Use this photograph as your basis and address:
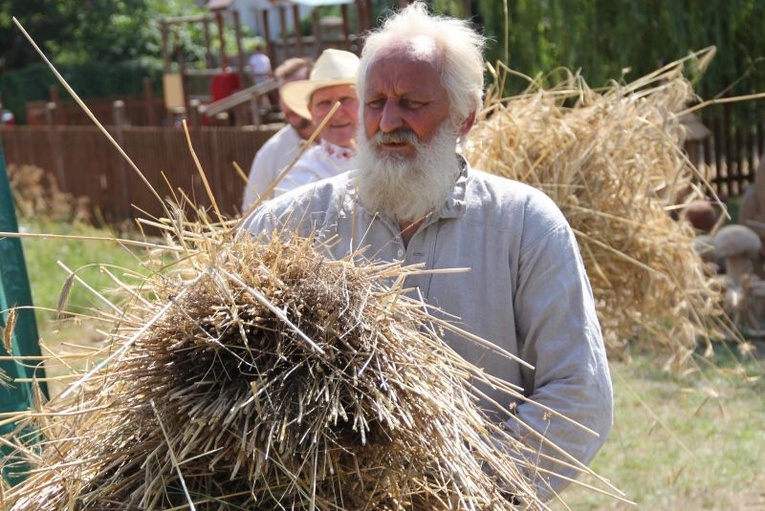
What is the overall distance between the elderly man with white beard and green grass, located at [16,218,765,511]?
5.90 ft

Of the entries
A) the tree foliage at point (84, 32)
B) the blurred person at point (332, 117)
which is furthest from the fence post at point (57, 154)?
the tree foliage at point (84, 32)

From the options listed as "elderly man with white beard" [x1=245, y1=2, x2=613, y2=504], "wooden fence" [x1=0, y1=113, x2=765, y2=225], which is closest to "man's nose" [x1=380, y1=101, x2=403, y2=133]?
"elderly man with white beard" [x1=245, y1=2, x2=613, y2=504]

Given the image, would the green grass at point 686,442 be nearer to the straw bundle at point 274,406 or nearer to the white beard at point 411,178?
the white beard at point 411,178

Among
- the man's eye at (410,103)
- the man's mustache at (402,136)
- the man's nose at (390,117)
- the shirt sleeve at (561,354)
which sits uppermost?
the man's eye at (410,103)

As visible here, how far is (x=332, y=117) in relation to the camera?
4.52 meters

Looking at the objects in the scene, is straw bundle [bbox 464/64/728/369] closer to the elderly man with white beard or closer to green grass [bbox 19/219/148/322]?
the elderly man with white beard

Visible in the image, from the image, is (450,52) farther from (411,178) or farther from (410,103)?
(411,178)

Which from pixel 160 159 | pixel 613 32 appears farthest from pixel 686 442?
pixel 160 159

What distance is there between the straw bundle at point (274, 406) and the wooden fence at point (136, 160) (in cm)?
879

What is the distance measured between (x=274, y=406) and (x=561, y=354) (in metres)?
0.89

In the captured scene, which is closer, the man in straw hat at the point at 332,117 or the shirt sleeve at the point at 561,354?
the shirt sleeve at the point at 561,354

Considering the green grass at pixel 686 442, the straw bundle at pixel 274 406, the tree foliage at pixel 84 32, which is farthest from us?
the tree foliage at pixel 84 32

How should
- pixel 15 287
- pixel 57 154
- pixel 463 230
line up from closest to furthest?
pixel 463 230 < pixel 15 287 < pixel 57 154

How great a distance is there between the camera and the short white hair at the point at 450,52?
274cm
